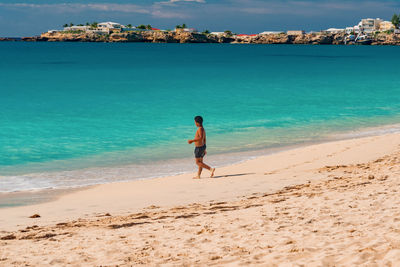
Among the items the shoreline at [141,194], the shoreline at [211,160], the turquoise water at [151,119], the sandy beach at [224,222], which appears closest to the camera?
the sandy beach at [224,222]

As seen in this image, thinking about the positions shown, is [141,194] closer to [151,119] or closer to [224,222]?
[224,222]

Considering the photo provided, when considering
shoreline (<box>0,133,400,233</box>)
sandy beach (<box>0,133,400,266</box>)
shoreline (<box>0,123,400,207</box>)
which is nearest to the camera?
sandy beach (<box>0,133,400,266</box>)

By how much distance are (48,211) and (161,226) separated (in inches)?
132

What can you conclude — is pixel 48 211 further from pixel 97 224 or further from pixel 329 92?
pixel 329 92

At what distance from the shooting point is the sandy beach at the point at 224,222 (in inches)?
275

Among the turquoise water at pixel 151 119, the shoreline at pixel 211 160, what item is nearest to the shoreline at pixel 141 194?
the shoreline at pixel 211 160

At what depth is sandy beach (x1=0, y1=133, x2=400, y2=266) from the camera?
698cm

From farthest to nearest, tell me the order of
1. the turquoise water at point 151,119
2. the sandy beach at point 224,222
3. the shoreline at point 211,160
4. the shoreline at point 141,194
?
1. the turquoise water at point 151,119
2. the shoreline at point 211,160
3. the shoreline at point 141,194
4. the sandy beach at point 224,222

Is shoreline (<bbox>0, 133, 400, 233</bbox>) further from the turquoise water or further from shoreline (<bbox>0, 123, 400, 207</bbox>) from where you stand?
the turquoise water

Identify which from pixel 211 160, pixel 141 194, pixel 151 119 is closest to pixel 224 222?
pixel 141 194

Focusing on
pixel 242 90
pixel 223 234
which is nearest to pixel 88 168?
pixel 223 234

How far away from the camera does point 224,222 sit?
871 cm

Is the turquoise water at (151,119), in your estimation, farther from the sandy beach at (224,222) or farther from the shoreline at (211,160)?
the sandy beach at (224,222)

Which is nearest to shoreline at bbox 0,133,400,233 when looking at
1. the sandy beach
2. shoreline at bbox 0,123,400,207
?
the sandy beach
